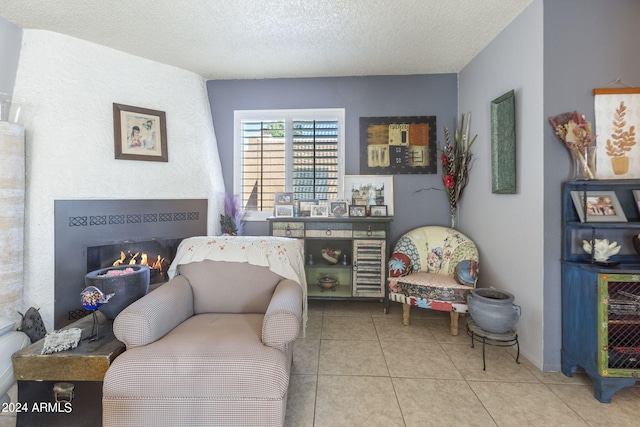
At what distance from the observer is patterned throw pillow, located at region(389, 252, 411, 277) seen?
9.27ft

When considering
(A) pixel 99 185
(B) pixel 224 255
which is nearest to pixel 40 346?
(B) pixel 224 255

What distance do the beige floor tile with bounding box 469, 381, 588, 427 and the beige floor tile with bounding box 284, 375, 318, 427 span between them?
1.04 meters

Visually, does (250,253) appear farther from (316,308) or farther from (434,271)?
(434,271)

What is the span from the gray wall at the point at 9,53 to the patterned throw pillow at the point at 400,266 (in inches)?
138

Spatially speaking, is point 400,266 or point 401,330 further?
point 400,266

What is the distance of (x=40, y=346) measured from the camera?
1478mm

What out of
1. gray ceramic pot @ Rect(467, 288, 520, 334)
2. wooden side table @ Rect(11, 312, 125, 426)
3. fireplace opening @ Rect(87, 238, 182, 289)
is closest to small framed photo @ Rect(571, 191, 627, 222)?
gray ceramic pot @ Rect(467, 288, 520, 334)

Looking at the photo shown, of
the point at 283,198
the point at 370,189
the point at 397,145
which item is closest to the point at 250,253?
the point at 283,198

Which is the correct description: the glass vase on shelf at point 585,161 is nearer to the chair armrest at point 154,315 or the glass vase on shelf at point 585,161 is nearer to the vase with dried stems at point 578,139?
the vase with dried stems at point 578,139

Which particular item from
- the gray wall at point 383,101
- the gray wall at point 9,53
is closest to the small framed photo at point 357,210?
the gray wall at point 383,101

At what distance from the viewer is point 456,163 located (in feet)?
10.5

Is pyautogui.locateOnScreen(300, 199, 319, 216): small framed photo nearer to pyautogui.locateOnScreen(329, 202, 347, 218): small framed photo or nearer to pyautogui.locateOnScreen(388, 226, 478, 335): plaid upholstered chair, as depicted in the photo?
pyautogui.locateOnScreen(329, 202, 347, 218): small framed photo

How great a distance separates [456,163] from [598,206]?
143 cm

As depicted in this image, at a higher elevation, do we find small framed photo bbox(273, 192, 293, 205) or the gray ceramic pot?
small framed photo bbox(273, 192, 293, 205)
